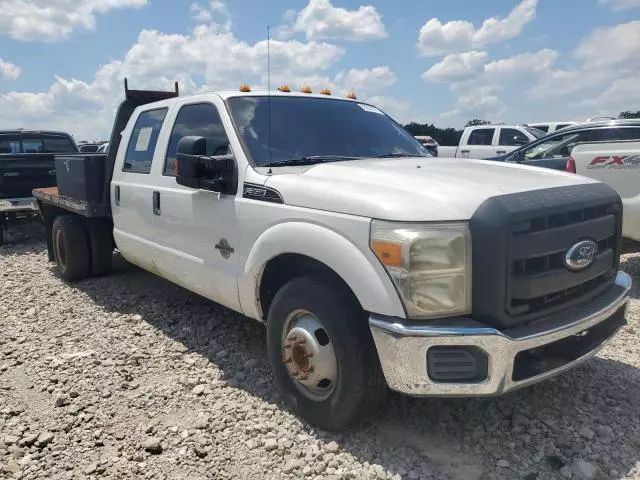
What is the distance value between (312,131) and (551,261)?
74.2 inches

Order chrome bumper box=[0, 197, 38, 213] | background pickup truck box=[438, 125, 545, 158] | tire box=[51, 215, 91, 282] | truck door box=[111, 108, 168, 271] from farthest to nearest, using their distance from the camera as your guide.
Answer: background pickup truck box=[438, 125, 545, 158] < chrome bumper box=[0, 197, 38, 213] < tire box=[51, 215, 91, 282] < truck door box=[111, 108, 168, 271]

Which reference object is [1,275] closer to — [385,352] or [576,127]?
[385,352]

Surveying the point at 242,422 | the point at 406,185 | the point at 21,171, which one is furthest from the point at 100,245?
the point at 406,185

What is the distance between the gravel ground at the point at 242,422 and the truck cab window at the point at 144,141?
1469 mm

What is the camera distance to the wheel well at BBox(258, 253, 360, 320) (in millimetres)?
3031

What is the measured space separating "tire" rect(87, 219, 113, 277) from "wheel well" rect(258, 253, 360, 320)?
3.43 metres

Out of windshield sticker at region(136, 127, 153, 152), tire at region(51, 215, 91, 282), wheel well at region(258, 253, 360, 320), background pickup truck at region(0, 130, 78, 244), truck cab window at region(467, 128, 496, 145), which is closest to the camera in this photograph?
wheel well at region(258, 253, 360, 320)

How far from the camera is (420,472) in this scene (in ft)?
9.11

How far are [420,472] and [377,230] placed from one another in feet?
4.00

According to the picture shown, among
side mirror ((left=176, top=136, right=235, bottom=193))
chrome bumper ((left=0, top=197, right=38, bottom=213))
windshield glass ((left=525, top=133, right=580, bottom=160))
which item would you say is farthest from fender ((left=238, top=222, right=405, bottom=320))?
chrome bumper ((left=0, top=197, right=38, bottom=213))

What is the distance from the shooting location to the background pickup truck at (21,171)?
9.04 m

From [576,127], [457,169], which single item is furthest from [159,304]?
[576,127]

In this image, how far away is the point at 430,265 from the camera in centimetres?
254

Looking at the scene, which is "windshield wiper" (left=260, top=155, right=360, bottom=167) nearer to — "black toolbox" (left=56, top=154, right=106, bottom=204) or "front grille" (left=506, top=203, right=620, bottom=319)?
"front grille" (left=506, top=203, right=620, bottom=319)
